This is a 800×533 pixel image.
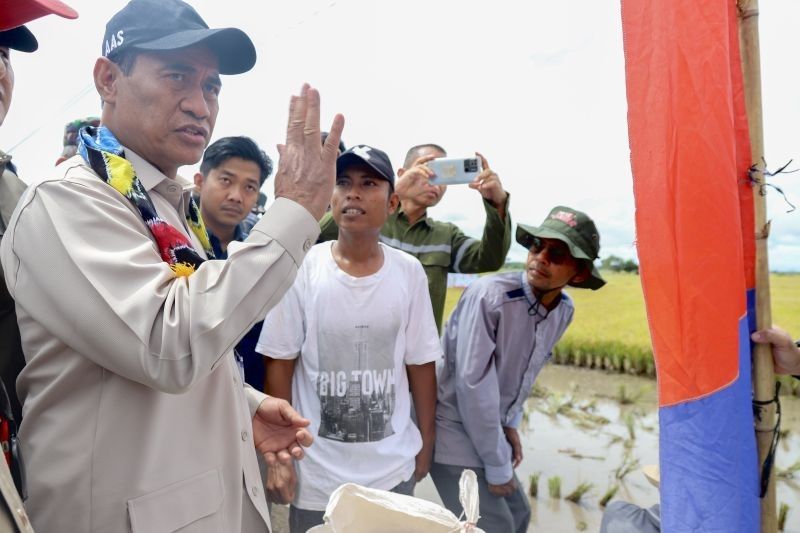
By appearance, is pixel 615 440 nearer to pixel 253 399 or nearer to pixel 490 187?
pixel 490 187

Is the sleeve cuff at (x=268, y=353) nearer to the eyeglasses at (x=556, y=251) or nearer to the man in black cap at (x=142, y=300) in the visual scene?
the man in black cap at (x=142, y=300)

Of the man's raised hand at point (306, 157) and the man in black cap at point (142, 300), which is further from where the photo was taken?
the man's raised hand at point (306, 157)

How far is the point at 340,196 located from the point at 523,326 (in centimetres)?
97

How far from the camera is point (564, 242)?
2.51 m

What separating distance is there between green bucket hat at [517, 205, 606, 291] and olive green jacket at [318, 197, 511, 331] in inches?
7.9

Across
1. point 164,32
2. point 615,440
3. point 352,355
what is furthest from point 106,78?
point 615,440

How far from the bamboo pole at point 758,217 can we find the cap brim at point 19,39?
1.82 metres

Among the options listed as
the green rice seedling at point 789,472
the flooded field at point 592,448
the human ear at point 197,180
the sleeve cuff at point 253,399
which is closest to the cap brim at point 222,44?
the sleeve cuff at point 253,399

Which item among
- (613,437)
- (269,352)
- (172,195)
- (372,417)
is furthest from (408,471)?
(613,437)

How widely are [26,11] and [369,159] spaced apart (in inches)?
50.3

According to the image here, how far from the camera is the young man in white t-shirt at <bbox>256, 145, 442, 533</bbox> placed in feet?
6.77

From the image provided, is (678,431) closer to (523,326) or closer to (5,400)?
(523,326)

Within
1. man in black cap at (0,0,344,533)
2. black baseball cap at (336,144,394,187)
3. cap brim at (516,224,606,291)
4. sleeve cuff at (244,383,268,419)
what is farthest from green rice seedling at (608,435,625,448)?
man in black cap at (0,0,344,533)

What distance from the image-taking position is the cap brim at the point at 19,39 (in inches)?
50.9
